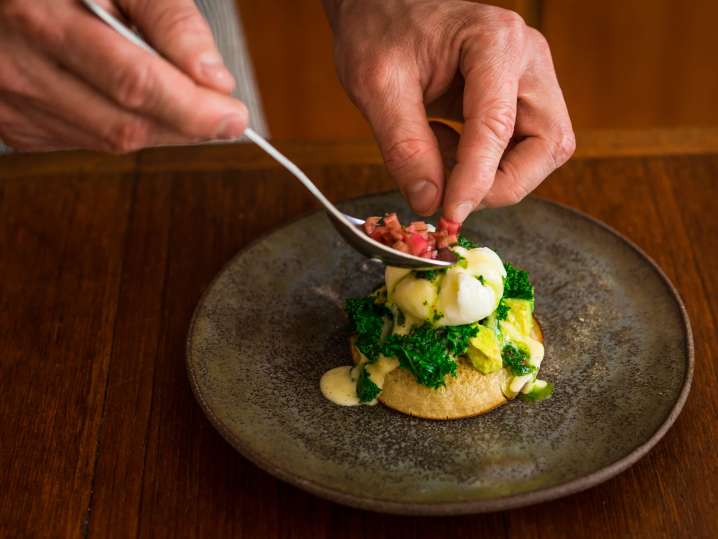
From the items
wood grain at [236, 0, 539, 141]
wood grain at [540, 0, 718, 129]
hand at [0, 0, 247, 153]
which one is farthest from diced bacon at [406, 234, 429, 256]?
wood grain at [540, 0, 718, 129]

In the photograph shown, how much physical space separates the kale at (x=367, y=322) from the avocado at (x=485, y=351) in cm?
18

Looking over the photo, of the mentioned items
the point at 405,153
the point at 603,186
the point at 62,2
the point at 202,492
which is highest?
the point at 62,2

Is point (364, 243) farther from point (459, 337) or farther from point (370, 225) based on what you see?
point (459, 337)

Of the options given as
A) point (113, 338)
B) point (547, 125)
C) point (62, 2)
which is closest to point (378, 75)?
point (547, 125)

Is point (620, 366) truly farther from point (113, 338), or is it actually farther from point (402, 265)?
point (113, 338)

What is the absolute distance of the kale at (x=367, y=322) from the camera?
1.76 meters

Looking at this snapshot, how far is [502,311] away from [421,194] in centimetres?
29

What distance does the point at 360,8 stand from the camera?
1.91m

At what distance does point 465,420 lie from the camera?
1681 mm

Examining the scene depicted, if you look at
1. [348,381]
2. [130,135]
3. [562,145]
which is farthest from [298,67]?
[130,135]

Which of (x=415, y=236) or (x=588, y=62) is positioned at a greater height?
(x=415, y=236)

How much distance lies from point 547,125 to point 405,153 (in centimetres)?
30

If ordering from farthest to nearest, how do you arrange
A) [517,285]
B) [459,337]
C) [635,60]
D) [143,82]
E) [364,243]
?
[635,60], [517,285], [459,337], [364,243], [143,82]

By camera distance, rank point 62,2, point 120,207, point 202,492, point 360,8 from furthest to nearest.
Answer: point 120,207 → point 360,8 → point 202,492 → point 62,2
